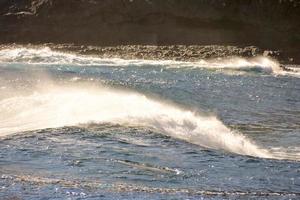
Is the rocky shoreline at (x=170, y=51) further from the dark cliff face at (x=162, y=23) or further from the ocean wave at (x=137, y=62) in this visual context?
the dark cliff face at (x=162, y=23)

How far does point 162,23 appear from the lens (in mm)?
41312

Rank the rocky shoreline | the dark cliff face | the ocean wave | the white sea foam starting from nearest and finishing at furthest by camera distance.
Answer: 1. the white sea foam
2. the ocean wave
3. the rocky shoreline
4. the dark cliff face

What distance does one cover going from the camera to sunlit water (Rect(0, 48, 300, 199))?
7977 millimetres

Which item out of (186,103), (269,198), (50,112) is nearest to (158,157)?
(269,198)

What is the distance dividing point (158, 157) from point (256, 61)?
24.6 m

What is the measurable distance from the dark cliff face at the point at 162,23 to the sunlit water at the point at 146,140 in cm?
1735

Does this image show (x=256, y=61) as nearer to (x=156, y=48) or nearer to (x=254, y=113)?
(x=156, y=48)

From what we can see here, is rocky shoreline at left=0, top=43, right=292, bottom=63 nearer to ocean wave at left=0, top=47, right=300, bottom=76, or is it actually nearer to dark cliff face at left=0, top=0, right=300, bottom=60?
ocean wave at left=0, top=47, right=300, bottom=76

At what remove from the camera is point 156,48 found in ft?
124

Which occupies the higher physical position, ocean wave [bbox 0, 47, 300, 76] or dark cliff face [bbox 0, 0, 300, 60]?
dark cliff face [bbox 0, 0, 300, 60]

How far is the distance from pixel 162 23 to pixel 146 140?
102 feet

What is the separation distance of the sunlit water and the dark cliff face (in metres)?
17.4

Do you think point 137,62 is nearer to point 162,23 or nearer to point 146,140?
point 162,23

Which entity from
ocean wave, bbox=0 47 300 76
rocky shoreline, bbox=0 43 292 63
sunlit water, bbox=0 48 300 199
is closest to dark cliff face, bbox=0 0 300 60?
rocky shoreline, bbox=0 43 292 63
